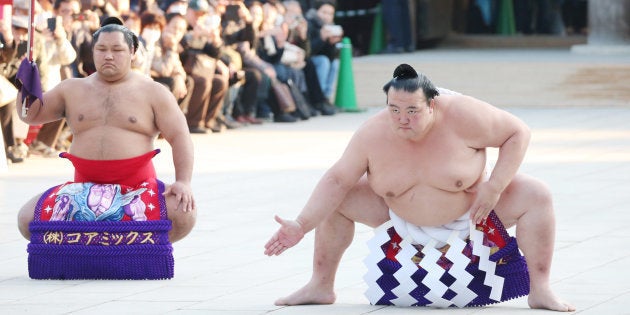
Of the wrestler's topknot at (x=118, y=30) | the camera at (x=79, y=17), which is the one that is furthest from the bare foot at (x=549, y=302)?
the camera at (x=79, y=17)

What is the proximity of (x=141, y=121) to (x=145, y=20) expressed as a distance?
517 cm

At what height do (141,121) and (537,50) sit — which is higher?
(141,121)

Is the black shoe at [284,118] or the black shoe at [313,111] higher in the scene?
the black shoe at [284,118]

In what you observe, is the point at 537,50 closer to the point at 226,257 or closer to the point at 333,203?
the point at 226,257

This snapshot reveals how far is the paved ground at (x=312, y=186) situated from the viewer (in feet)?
18.0

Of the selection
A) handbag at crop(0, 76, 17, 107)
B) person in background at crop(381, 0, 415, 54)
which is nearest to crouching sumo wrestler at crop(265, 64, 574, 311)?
handbag at crop(0, 76, 17, 107)

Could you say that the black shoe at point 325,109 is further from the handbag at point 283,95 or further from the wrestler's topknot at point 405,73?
the wrestler's topknot at point 405,73

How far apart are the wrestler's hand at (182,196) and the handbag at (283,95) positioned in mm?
7309

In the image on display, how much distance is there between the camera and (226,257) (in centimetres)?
653

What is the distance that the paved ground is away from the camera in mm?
5500

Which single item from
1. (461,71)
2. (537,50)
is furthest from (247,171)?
(537,50)

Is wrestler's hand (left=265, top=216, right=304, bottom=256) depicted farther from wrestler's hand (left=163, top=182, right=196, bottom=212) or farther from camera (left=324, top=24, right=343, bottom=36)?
camera (left=324, top=24, right=343, bottom=36)

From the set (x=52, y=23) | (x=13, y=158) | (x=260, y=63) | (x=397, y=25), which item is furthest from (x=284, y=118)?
(x=397, y=25)

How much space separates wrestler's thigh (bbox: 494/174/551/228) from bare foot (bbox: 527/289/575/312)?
262 millimetres
